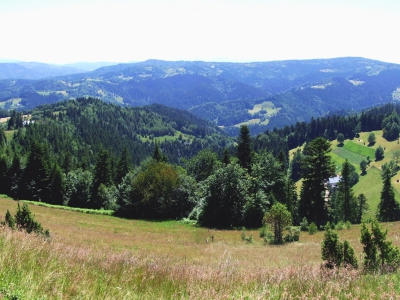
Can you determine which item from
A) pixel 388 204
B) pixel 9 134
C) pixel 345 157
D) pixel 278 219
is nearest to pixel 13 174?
pixel 278 219

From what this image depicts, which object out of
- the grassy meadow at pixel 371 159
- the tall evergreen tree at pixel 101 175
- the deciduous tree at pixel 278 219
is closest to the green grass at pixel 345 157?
the grassy meadow at pixel 371 159

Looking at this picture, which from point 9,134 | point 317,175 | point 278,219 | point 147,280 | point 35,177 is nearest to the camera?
point 147,280

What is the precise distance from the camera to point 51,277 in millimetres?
5566

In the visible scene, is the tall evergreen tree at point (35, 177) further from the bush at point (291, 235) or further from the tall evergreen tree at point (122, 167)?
the bush at point (291, 235)

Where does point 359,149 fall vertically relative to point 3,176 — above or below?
above

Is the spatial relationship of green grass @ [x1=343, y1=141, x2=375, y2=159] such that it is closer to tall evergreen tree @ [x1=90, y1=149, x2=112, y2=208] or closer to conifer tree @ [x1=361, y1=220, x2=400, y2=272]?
tall evergreen tree @ [x1=90, y1=149, x2=112, y2=208]

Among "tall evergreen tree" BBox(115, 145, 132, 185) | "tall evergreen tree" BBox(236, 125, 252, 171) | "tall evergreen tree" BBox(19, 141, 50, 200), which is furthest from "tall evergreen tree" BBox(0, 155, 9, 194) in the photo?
"tall evergreen tree" BBox(236, 125, 252, 171)

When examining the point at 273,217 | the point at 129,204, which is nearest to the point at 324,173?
the point at 273,217

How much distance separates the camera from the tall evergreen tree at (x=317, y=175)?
153ft

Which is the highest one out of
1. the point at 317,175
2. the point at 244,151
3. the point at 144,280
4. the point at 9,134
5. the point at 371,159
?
the point at 144,280

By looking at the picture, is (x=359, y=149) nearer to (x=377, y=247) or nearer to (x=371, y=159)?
(x=371, y=159)

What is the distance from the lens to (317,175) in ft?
156

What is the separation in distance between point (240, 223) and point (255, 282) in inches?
1615

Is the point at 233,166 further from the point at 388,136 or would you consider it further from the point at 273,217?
the point at 388,136
